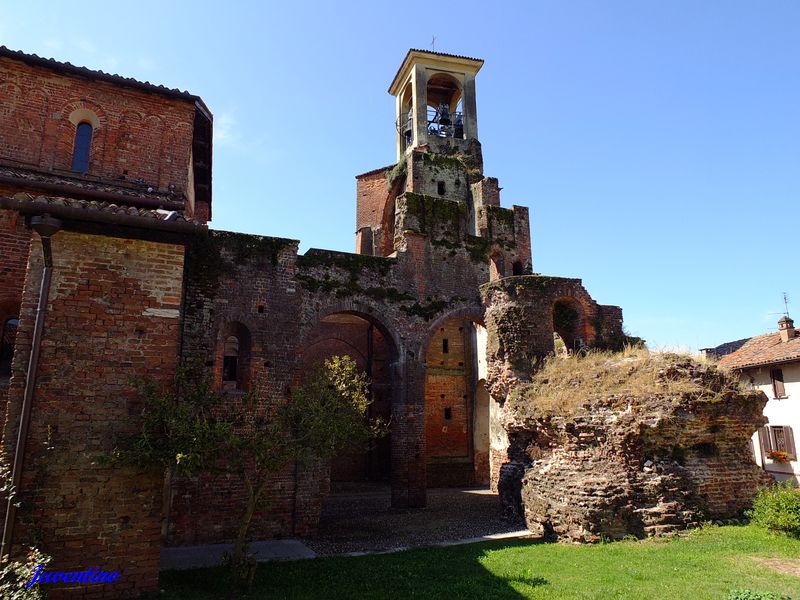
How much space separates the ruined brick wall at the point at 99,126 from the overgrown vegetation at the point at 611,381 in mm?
10965

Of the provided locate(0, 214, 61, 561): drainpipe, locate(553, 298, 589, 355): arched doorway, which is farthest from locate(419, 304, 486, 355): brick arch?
locate(0, 214, 61, 561): drainpipe

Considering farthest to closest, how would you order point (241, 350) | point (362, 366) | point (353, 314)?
point (362, 366) → point (353, 314) → point (241, 350)

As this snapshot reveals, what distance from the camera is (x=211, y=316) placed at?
42.3 ft

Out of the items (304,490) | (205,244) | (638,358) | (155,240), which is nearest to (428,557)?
(304,490)

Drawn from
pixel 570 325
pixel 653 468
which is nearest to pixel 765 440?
pixel 570 325

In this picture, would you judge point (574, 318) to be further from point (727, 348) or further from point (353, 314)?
point (727, 348)

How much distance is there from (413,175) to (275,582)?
1869cm

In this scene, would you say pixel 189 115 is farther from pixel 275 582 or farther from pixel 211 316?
pixel 275 582

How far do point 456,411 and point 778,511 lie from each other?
1422cm

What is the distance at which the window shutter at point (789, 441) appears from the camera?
66.0ft

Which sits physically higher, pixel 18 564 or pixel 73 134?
pixel 73 134

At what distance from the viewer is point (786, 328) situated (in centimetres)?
2228

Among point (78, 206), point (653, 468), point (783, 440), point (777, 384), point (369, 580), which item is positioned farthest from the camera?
point (777, 384)

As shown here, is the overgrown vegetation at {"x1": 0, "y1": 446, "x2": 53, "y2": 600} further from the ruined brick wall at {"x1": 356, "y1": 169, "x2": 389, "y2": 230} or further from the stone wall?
the ruined brick wall at {"x1": 356, "y1": 169, "x2": 389, "y2": 230}
